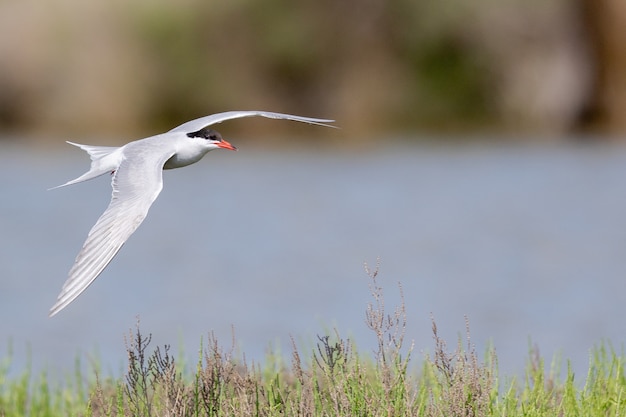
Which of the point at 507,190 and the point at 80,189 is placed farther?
the point at 80,189

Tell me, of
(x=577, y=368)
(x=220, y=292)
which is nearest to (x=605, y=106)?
(x=220, y=292)

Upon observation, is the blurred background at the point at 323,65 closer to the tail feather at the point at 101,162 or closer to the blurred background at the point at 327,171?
the blurred background at the point at 327,171

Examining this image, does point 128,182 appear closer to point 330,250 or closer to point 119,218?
point 119,218

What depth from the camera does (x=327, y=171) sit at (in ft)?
77.5

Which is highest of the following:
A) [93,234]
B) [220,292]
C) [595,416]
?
[220,292]

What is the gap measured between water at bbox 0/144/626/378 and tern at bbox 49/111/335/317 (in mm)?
4184

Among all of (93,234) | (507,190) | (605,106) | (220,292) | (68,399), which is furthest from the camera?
(605,106)

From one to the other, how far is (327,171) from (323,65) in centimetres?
544

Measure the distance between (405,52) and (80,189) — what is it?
8.91m

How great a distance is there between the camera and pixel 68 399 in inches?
267

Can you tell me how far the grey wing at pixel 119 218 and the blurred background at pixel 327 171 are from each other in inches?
165

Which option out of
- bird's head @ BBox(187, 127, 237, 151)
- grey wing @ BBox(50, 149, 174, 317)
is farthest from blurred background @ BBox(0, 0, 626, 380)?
grey wing @ BBox(50, 149, 174, 317)

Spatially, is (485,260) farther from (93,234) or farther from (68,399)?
(93,234)

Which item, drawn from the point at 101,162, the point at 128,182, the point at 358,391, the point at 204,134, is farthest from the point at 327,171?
the point at 358,391
